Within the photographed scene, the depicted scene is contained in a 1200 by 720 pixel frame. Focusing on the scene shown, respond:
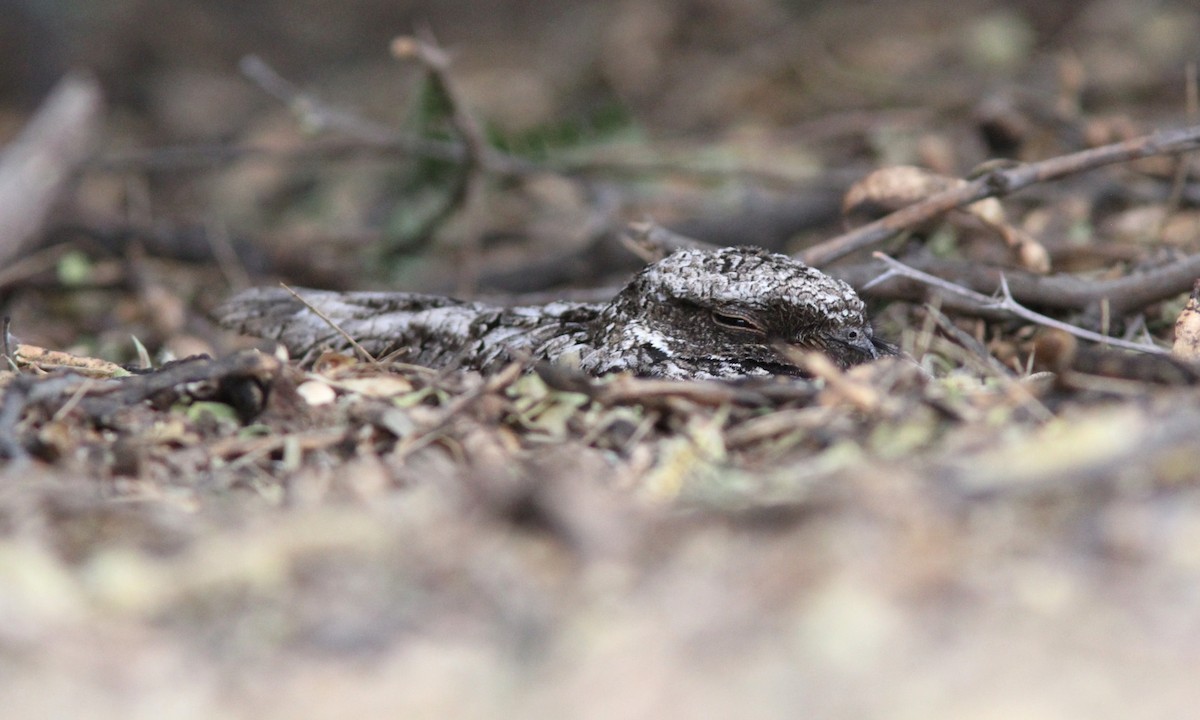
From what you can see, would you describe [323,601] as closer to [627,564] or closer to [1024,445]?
[627,564]

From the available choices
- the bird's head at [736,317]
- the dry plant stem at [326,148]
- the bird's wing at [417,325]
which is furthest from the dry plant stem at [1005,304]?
the dry plant stem at [326,148]

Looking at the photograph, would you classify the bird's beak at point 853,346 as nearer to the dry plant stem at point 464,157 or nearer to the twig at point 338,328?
the twig at point 338,328

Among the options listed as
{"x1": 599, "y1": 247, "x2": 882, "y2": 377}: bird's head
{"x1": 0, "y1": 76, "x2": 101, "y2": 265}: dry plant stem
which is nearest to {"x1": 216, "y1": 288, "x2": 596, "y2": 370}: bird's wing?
{"x1": 599, "y1": 247, "x2": 882, "y2": 377}: bird's head

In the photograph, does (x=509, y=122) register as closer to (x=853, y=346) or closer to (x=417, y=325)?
(x=417, y=325)

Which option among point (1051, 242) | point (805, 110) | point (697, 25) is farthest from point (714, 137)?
point (1051, 242)

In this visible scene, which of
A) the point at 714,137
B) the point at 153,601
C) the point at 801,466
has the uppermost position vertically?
the point at 153,601
